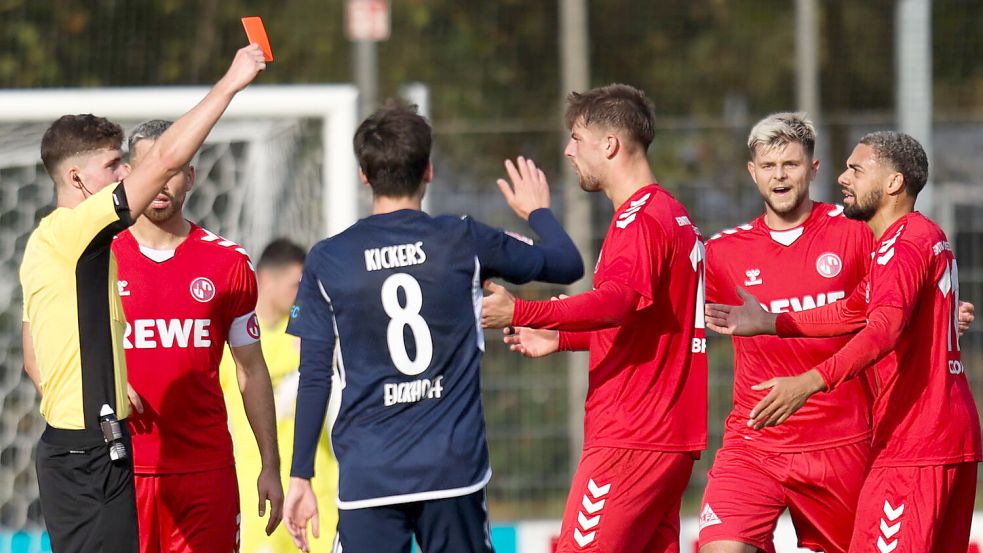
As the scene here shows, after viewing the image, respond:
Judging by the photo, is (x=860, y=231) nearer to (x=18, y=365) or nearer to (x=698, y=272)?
(x=698, y=272)

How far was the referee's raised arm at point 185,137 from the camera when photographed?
4.86 metres

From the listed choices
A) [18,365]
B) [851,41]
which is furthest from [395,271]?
[851,41]

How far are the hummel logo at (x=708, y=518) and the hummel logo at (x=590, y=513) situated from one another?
29.8 inches

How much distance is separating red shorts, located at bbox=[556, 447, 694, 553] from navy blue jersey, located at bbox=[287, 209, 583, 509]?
0.75m

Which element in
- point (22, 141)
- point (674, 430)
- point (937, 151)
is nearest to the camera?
point (674, 430)

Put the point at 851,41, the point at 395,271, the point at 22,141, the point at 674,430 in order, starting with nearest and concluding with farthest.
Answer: the point at 395,271 → the point at 674,430 → the point at 22,141 → the point at 851,41

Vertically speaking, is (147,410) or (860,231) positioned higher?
(860,231)

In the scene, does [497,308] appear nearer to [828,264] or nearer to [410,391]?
[410,391]

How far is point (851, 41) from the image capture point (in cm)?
1603

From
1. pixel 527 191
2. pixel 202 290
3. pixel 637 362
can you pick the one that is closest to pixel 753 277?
pixel 637 362

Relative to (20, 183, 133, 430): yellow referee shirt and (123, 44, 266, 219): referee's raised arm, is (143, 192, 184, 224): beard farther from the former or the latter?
(123, 44, 266, 219): referee's raised arm

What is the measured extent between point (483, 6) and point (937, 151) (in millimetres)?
6931

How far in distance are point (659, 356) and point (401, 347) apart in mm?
1243

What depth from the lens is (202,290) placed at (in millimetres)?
6016
